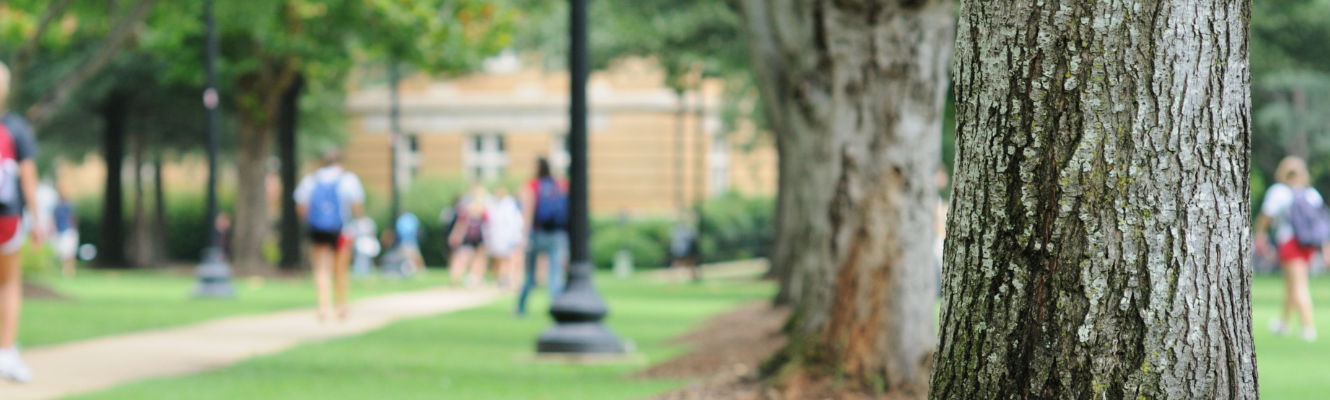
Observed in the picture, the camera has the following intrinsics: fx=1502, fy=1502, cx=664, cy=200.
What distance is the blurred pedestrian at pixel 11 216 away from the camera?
8203 millimetres

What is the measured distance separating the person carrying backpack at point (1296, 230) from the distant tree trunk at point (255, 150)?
64.5 feet

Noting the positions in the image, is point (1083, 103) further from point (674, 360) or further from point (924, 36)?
point (674, 360)

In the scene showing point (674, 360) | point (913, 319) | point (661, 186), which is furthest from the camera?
point (661, 186)

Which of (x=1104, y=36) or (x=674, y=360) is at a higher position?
(x=1104, y=36)

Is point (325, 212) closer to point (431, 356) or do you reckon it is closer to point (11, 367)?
point (431, 356)

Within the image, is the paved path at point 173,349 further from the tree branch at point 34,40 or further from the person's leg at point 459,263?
the person's leg at point 459,263

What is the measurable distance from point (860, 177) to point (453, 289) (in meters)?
17.1

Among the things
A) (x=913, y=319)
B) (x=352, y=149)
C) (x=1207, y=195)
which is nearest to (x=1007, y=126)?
(x=1207, y=195)

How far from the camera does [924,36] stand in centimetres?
729

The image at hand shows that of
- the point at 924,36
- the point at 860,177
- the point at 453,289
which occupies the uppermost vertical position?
the point at 924,36

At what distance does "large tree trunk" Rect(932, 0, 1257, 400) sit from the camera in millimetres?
2994

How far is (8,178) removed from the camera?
323 inches

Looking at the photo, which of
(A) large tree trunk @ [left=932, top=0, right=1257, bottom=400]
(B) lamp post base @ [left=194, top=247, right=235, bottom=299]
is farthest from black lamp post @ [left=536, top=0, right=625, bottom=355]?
(B) lamp post base @ [left=194, top=247, right=235, bottom=299]

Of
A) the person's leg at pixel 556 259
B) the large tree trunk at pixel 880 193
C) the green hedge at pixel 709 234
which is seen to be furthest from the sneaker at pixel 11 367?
the green hedge at pixel 709 234
